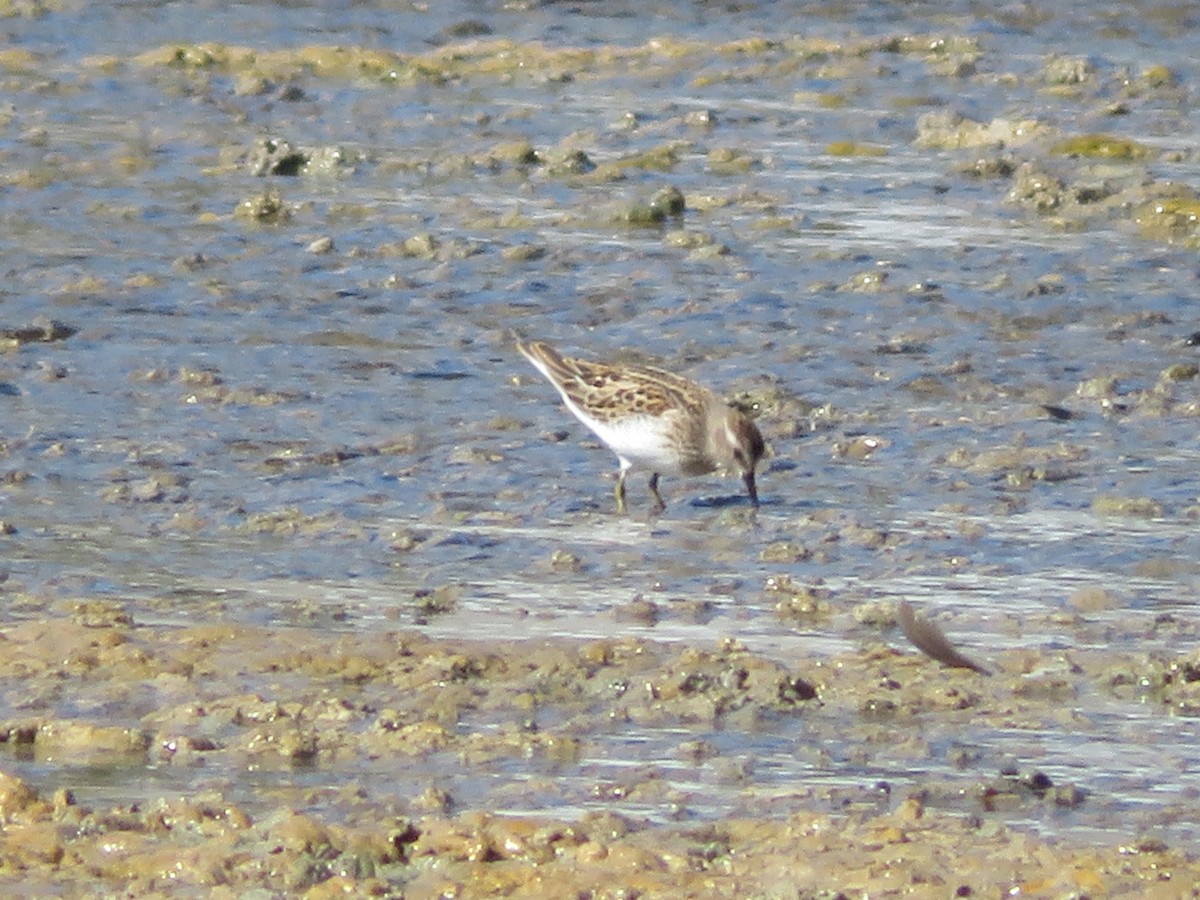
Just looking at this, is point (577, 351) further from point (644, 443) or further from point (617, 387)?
point (644, 443)

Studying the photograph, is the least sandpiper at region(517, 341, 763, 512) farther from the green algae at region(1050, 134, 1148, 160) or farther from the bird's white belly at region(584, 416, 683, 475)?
the green algae at region(1050, 134, 1148, 160)

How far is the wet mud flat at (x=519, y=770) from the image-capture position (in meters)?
5.20

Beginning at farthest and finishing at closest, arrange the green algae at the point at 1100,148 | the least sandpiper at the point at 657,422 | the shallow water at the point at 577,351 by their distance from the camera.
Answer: the green algae at the point at 1100,148 → the least sandpiper at the point at 657,422 → the shallow water at the point at 577,351

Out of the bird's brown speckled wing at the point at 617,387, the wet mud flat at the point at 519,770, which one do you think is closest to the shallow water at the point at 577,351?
the wet mud flat at the point at 519,770

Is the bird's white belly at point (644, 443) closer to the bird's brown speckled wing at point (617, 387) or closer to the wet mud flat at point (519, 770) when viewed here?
the bird's brown speckled wing at point (617, 387)

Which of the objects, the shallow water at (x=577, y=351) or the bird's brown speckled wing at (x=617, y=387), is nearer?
the shallow water at (x=577, y=351)

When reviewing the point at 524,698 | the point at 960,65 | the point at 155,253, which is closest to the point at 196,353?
the point at 155,253

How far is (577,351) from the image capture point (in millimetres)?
11000

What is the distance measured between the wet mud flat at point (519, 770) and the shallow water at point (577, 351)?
0.10 metres

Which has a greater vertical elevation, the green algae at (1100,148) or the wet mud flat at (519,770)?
the wet mud flat at (519,770)

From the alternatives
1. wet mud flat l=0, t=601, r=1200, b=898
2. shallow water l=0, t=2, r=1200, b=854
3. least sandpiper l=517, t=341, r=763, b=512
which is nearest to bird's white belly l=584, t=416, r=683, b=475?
least sandpiper l=517, t=341, r=763, b=512

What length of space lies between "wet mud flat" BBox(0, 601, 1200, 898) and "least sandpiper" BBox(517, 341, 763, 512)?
80.9 inches

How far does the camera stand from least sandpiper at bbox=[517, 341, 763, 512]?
897cm

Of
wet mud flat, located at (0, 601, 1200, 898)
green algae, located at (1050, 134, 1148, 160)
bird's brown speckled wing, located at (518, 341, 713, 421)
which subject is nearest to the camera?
wet mud flat, located at (0, 601, 1200, 898)
